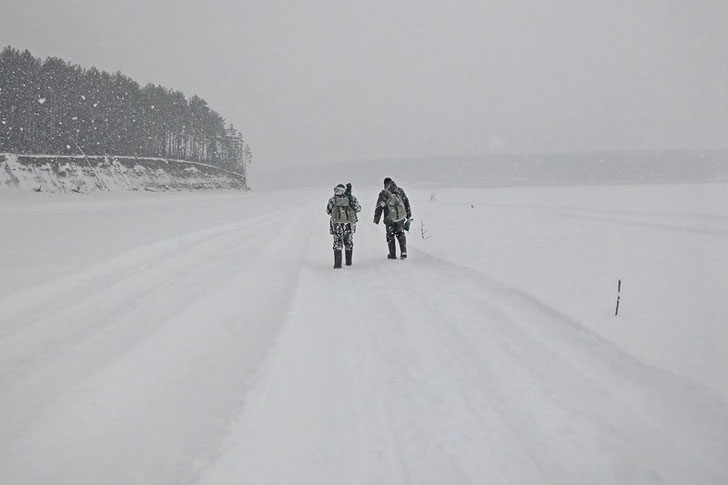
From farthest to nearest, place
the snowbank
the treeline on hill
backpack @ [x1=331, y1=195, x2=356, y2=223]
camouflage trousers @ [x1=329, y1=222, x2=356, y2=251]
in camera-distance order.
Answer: the treeline on hill, the snowbank, backpack @ [x1=331, y1=195, x2=356, y2=223], camouflage trousers @ [x1=329, y1=222, x2=356, y2=251]

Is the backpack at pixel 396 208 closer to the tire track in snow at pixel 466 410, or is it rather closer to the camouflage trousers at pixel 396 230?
the camouflage trousers at pixel 396 230

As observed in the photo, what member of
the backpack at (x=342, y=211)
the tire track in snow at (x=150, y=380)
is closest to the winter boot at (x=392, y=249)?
the backpack at (x=342, y=211)

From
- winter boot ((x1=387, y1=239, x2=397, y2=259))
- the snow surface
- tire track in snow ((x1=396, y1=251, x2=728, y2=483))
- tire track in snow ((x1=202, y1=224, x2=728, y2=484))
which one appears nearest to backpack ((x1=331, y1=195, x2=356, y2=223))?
winter boot ((x1=387, y1=239, x2=397, y2=259))

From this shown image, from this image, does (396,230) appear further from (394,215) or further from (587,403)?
(587,403)

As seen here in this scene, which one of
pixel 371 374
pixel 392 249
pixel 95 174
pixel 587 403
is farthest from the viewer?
pixel 95 174

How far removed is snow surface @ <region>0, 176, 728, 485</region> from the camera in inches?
97.2

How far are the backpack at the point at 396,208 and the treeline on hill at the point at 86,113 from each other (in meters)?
50.3

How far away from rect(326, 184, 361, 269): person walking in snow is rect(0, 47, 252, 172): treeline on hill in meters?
49.8

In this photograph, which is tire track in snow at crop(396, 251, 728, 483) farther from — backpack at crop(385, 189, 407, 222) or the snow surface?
backpack at crop(385, 189, 407, 222)

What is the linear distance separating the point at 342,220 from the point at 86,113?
199ft

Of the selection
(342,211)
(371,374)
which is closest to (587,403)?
(371,374)

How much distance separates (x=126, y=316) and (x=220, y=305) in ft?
3.91

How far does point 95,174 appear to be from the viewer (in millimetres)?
46875

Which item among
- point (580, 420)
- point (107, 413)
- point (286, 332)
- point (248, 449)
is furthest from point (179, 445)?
point (580, 420)
